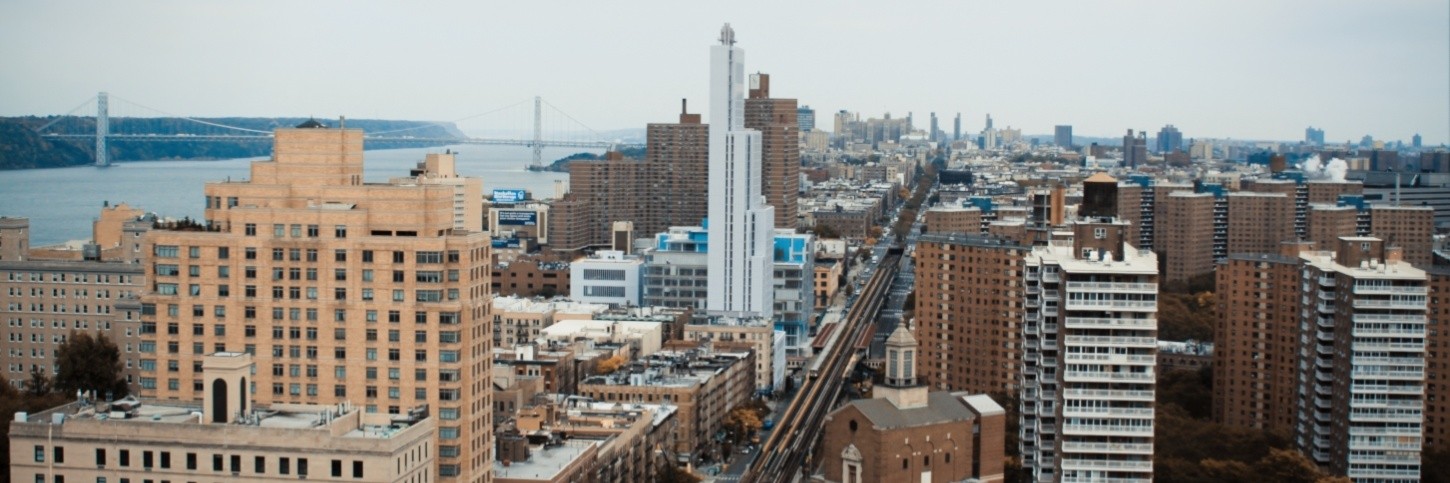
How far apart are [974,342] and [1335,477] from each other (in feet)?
37.9

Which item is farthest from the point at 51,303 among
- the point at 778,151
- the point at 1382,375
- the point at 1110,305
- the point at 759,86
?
the point at 759,86

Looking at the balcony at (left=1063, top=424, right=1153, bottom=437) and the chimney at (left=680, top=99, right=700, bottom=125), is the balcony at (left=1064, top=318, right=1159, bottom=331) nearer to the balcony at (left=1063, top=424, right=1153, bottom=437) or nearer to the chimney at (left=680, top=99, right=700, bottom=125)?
the balcony at (left=1063, top=424, right=1153, bottom=437)

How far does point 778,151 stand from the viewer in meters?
82.4

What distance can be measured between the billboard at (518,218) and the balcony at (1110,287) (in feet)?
181

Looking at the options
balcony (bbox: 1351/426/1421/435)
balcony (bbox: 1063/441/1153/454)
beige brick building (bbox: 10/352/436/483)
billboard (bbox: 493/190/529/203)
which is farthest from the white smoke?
beige brick building (bbox: 10/352/436/483)

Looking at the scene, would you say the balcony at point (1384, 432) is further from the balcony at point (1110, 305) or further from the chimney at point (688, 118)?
the chimney at point (688, 118)

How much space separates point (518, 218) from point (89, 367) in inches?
1766

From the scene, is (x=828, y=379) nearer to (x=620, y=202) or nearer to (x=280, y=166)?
(x=280, y=166)

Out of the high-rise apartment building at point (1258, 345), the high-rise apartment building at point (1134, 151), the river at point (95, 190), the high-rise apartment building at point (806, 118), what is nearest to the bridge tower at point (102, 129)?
the river at point (95, 190)

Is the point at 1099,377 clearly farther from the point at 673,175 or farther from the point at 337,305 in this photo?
the point at 673,175

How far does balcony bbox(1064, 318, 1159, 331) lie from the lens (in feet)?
85.0

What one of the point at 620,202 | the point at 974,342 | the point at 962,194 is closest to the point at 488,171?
the point at 962,194

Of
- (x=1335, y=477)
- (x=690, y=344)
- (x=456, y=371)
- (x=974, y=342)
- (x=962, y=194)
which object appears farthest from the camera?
(x=962, y=194)

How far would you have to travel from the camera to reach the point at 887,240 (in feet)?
318
